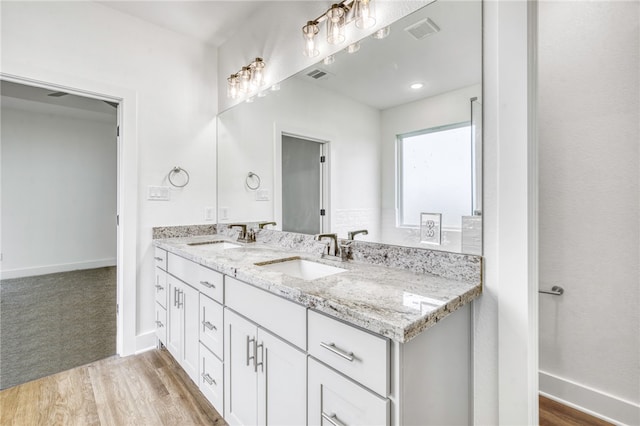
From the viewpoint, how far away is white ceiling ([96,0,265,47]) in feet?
7.02

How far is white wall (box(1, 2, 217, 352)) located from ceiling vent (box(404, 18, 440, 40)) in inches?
78.8

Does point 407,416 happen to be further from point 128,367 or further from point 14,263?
point 14,263

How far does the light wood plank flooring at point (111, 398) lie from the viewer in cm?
159

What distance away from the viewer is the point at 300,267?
66.9 inches

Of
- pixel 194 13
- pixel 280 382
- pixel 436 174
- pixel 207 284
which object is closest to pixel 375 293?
pixel 280 382

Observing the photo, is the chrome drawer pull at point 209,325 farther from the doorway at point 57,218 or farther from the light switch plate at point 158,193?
the doorway at point 57,218

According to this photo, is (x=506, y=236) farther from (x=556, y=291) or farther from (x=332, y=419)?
(x=556, y=291)

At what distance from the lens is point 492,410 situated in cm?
112

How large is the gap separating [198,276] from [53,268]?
15.4 ft

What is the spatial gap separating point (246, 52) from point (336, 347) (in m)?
2.36

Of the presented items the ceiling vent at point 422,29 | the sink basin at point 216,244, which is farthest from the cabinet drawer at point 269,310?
the ceiling vent at point 422,29

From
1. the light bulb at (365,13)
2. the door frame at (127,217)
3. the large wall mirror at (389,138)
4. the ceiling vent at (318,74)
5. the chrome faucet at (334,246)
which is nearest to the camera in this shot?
the large wall mirror at (389,138)

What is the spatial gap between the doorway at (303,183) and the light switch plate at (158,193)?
40.4 inches

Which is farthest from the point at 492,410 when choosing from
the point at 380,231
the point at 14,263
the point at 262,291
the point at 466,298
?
the point at 14,263
